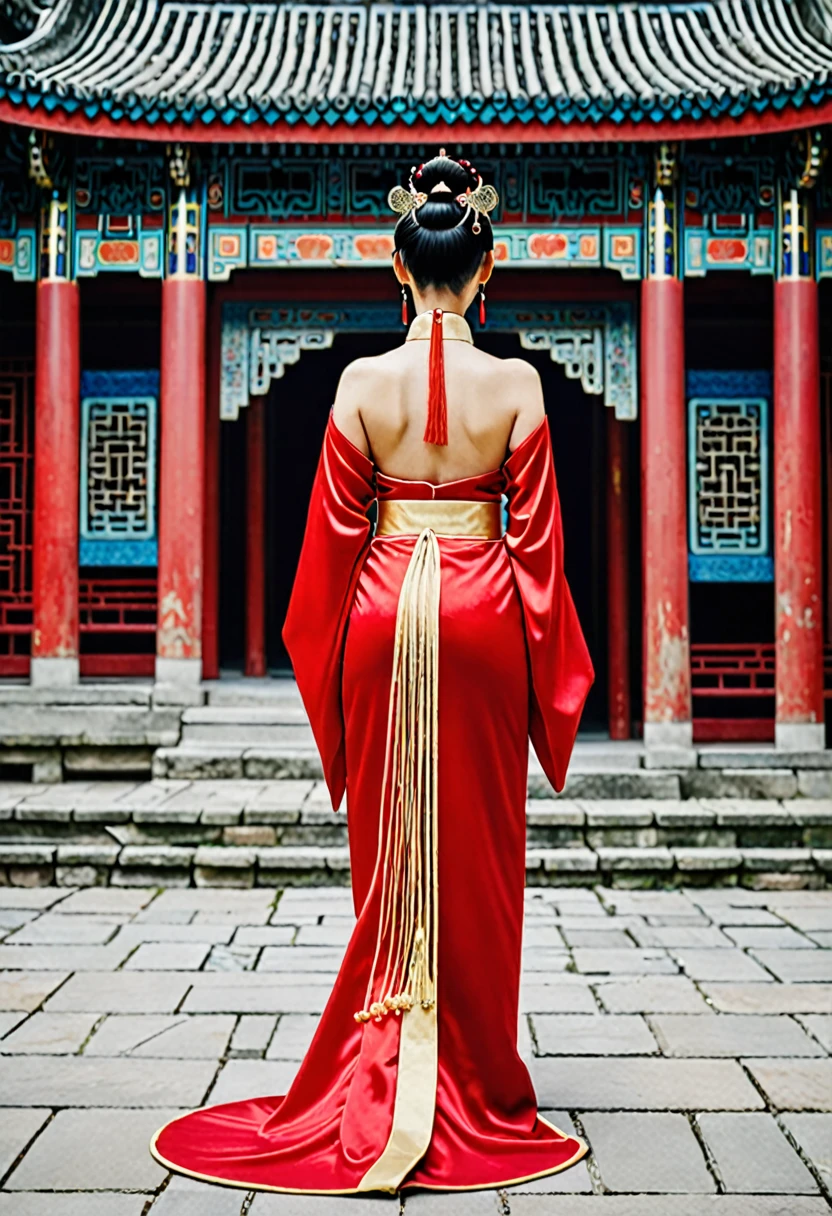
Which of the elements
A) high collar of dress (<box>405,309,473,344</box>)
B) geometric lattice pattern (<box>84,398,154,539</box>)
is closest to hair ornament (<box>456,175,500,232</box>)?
high collar of dress (<box>405,309,473,344</box>)

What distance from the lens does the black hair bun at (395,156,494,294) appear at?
2707 millimetres

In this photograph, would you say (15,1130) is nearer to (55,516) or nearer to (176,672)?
(176,672)

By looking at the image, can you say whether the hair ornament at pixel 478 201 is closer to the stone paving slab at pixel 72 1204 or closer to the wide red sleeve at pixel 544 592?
the wide red sleeve at pixel 544 592

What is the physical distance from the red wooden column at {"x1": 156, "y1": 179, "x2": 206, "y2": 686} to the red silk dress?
182 inches

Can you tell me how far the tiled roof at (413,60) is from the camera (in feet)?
21.7

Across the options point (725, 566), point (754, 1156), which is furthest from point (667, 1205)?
point (725, 566)

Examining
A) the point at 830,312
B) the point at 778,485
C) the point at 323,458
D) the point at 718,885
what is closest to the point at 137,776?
the point at 718,885

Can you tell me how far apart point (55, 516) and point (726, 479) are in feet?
13.7

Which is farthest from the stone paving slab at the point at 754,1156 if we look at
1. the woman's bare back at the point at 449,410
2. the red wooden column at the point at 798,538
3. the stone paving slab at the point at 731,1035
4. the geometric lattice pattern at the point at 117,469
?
the geometric lattice pattern at the point at 117,469

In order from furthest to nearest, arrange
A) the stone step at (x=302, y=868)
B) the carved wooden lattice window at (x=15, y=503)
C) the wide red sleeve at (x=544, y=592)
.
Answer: the carved wooden lattice window at (x=15, y=503), the stone step at (x=302, y=868), the wide red sleeve at (x=544, y=592)

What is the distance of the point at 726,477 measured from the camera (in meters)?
7.50

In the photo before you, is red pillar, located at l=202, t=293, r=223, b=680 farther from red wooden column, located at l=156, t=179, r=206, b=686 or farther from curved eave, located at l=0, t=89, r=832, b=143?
curved eave, located at l=0, t=89, r=832, b=143

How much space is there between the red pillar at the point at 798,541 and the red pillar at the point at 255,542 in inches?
144

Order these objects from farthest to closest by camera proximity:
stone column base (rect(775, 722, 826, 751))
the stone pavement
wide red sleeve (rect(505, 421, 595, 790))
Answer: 1. stone column base (rect(775, 722, 826, 751))
2. wide red sleeve (rect(505, 421, 595, 790))
3. the stone pavement
